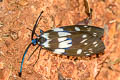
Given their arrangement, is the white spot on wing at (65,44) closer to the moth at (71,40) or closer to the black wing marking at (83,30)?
the moth at (71,40)

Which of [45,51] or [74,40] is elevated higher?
[74,40]

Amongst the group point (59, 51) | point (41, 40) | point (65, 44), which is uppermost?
point (41, 40)

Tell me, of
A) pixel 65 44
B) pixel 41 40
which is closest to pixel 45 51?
pixel 41 40

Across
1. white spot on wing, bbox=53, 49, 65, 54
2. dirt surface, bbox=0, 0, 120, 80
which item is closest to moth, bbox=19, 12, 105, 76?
white spot on wing, bbox=53, 49, 65, 54

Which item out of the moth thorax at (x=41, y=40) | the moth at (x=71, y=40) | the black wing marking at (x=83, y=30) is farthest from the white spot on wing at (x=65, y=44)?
the moth thorax at (x=41, y=40)

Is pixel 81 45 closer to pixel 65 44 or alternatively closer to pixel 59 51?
pixel 65 44
